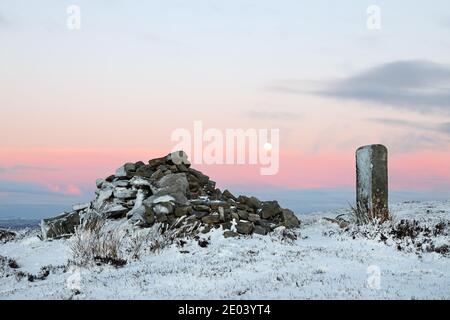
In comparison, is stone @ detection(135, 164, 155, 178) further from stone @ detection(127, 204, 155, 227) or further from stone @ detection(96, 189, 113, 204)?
stone @ detection(127, 204, 155, 227)

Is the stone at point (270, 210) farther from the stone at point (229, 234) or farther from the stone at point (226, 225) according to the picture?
the stone at point (229, 234)

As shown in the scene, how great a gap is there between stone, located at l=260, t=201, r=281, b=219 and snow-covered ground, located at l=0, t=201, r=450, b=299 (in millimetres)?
2623

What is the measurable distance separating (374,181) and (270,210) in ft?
12.0

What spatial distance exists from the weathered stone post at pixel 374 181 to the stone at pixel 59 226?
9.52 meters

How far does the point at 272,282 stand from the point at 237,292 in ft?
3.19

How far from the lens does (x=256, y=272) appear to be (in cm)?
1023

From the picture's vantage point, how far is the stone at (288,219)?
18.5 meters

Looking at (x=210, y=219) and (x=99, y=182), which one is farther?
(x=99, y=182)

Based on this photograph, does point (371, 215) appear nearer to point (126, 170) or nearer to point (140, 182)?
point (140, 182)

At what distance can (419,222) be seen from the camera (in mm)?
17359

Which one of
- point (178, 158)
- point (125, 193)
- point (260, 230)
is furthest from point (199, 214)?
point (178, 158)

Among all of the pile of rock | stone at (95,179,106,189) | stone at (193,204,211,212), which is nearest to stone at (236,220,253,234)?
the pile of rock
